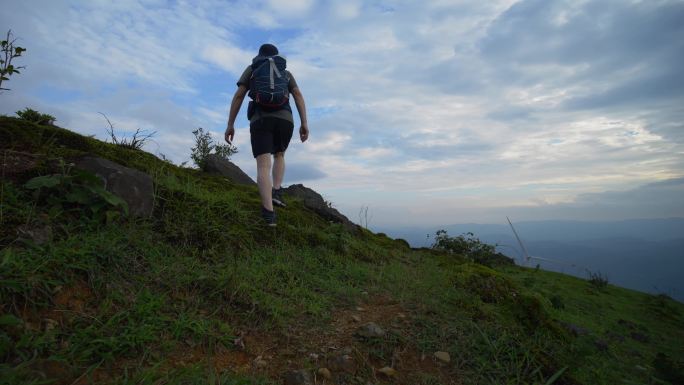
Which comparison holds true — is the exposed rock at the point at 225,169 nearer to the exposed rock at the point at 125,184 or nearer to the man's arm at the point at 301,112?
the man's arm at the point at 301,112

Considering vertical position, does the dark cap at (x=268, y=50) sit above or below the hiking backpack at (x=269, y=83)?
above

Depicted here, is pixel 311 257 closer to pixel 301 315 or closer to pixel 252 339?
pixel 301 315

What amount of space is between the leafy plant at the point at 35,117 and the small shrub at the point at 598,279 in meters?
11.7

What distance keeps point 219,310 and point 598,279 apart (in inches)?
395

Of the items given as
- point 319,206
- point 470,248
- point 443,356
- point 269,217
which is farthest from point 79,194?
point 470,248

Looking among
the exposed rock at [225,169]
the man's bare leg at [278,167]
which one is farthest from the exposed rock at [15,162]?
the exposed rock at [225,169]

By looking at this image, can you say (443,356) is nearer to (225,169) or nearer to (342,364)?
(342,364)

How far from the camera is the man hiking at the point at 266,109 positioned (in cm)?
478

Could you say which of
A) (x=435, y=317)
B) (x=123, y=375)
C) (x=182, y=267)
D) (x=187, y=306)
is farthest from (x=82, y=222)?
(x=435, y=317)

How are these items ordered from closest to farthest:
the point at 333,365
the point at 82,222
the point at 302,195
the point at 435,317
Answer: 1. the point at 333,365
2. the point at 82,222
3. the point at 435,317
4. the point at 302,195

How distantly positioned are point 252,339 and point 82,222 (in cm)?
196

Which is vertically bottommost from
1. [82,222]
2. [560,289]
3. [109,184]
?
[560,289]

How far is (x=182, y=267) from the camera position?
3.19m

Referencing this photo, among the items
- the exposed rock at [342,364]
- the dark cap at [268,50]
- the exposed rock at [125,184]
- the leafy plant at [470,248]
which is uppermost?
the dark cap at [268,50]
